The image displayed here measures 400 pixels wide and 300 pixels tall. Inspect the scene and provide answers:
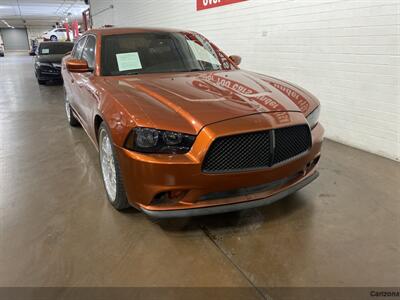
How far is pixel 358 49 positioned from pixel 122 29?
2.74 meters

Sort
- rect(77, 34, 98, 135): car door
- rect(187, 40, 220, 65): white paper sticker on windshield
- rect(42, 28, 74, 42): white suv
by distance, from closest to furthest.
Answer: rect(77, 34, 98, 135): car door, rect(187, 40, 220, 65): white paper sticker on windshield, rect(42, 28, 74, 42): white suv

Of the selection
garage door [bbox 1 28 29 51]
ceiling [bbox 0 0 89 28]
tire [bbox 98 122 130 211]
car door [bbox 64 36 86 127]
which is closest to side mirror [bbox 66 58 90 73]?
car door [bbox 64 36 86 127]

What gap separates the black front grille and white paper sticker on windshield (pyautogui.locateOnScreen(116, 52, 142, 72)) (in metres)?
1.46

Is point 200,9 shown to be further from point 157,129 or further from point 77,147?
point 157,129

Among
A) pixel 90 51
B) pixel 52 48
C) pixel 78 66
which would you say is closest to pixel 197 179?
pixel 78 66

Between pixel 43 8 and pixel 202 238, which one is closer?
pixel 202 238

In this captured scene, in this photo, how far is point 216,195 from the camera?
2021mm

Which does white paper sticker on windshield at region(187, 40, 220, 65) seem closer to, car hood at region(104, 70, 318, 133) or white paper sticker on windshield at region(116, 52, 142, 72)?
car hood at region(104, 70, 318, 133)

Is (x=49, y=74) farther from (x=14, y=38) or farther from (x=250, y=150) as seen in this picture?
(x=14, y=38)

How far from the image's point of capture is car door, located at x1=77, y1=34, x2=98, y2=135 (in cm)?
280

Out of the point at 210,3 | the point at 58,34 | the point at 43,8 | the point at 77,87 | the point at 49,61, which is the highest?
the point at 43,8

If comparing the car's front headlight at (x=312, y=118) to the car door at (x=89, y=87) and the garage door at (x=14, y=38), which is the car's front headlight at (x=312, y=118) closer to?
the car door at (x=89, y=87)

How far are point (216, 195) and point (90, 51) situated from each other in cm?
219

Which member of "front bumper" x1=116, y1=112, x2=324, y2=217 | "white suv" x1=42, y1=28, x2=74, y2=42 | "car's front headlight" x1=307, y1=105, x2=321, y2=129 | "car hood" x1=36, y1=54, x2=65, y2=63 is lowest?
"front bumper" x1=116, y1=112, x2=324, y2=217
